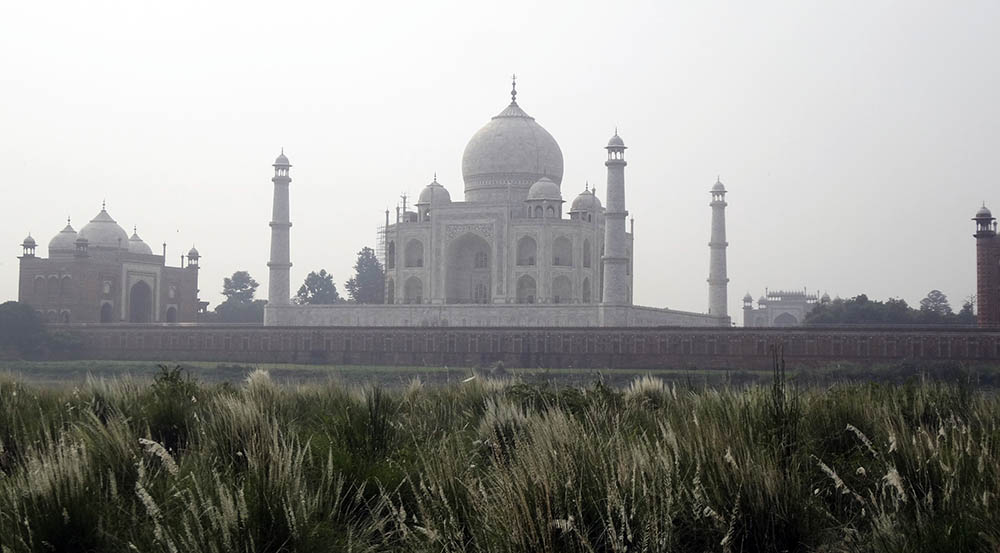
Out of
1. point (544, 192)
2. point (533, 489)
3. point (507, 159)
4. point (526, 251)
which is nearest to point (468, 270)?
point (526, 251)

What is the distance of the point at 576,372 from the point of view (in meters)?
35.6

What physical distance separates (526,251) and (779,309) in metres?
36.7

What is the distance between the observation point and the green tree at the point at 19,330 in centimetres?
4147

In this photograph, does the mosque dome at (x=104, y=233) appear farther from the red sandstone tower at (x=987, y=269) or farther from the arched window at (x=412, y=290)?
the red sandstone tower at (x=987, y=269)

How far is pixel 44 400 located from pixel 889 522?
24.8 feet

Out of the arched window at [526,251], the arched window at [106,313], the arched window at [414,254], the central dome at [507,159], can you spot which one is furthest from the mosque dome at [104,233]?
the arched window at [526,251]

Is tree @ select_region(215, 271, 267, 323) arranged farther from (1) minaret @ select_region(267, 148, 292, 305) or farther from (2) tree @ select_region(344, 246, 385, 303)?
(1) minaret @ select_region(267, 148, 292, 305)

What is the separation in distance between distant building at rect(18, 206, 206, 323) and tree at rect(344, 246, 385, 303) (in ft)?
54.4

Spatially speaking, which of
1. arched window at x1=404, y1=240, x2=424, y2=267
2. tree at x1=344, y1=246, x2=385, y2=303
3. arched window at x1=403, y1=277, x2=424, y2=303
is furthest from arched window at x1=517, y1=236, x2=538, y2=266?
tree at x1=344, y1=246, x2=385, y2=303

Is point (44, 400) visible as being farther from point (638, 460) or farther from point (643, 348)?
point (643, 348)

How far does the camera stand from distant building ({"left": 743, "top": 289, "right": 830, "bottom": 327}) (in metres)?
77.5

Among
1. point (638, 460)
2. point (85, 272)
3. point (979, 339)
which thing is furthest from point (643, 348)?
point (638, 460)

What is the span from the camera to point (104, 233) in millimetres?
52219

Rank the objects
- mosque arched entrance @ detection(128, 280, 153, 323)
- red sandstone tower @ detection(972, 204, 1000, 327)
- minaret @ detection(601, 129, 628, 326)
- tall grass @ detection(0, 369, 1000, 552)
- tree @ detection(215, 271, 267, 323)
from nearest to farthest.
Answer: tall grass @ detection(0, 369, 1000, 552)
red sandstone tower @ detection(972, 204, 1000, 327)
minaret @ detection(601, 129, 628, 326)
mosque arched entrance @ detection(128, 280, 153, 323)
tree @ detection(215, 271, 267, 323)
